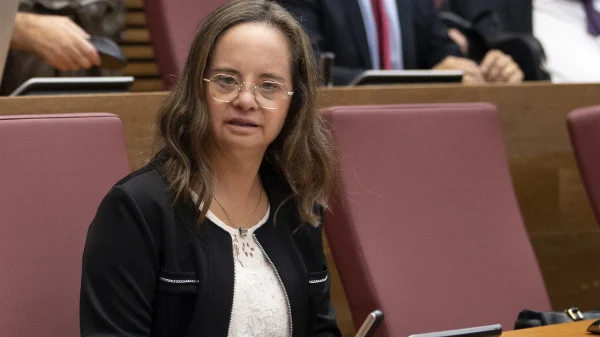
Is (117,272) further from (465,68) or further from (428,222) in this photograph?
(465,68)

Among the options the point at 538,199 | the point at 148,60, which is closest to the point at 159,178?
the point at 538,199

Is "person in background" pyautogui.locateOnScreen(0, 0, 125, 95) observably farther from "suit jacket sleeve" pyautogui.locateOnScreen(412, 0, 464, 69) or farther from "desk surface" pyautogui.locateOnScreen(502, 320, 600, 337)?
"desk surface" pyautogui.locateOnScreen(502, 320, 600, 337)

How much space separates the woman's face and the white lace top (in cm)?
7


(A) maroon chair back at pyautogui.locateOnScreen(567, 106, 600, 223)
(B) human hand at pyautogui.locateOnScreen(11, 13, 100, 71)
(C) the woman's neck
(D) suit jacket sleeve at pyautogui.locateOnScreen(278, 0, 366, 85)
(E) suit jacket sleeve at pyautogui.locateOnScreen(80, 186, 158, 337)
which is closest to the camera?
(E) suit jacket sleeve at pyautogui.locateOnScreen(80, 186, 158, 337)

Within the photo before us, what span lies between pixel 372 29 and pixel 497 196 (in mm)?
515

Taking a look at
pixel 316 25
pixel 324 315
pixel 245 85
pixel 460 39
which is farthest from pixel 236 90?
pixel 460 39

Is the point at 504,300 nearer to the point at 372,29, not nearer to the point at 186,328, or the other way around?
the point at 186,328

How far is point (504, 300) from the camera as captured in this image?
1.09m

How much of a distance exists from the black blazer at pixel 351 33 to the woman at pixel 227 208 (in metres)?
0.62

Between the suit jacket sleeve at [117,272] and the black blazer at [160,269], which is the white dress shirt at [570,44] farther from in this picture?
the suit jacket sleeve at [117,272]

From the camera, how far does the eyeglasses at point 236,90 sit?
2.65 feet

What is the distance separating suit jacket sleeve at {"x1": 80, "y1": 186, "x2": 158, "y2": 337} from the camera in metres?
0.74

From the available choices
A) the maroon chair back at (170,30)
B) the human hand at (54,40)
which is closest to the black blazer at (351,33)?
the maroon chair back at (170,30)

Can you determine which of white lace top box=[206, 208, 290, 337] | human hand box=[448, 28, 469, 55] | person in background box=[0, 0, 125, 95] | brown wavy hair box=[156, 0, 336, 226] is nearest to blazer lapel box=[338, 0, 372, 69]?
human hand box=[448, 28, 469, 55]
